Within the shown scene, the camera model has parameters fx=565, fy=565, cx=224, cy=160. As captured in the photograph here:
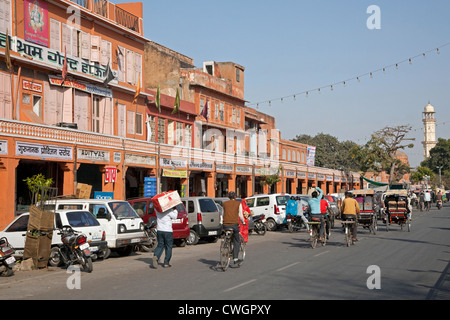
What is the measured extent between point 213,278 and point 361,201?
50.1 feet

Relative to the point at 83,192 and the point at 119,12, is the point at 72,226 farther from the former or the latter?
the point at 119,12

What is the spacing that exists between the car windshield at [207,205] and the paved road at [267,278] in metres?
3.56

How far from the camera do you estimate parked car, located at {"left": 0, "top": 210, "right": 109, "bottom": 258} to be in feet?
52.2

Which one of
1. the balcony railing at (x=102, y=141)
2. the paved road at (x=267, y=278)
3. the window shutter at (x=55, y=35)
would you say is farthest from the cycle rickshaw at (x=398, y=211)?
the window shutter at (x=55, y=35)

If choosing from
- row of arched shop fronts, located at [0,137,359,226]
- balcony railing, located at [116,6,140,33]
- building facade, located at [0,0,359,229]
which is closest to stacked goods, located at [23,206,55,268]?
building facade, located at [0,0,359,229]

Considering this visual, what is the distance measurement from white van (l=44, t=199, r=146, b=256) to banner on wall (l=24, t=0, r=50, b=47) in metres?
11.7

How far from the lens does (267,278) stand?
12250mm

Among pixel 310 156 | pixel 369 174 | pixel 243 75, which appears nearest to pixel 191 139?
pixel 243 75

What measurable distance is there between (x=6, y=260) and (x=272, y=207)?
61.0 feet

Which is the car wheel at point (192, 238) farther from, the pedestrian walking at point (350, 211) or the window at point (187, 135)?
the window at point (187, 135)

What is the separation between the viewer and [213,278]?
491 inches

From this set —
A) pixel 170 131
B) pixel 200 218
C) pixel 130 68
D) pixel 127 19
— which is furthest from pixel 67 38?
pixel 200 218
